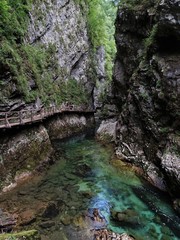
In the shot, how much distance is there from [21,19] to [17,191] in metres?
17.4

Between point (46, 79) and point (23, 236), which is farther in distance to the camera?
point (46, 79)

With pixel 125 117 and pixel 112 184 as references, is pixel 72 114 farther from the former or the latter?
pixel 112 184

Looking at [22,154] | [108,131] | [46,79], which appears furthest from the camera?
[46,79]

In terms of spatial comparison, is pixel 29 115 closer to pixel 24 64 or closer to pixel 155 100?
pixel 24 64

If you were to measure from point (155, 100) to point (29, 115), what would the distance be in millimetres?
9710

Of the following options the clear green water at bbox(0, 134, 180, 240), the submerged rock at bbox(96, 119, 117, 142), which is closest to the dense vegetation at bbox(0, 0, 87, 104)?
the submerged rock at bbox(96, 119, 117, 142)

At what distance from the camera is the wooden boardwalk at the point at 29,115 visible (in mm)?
16825

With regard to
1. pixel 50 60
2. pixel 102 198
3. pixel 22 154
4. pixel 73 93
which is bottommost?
pixel 102 198

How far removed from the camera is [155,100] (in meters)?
17.3

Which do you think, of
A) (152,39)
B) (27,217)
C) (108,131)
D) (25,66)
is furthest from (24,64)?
(27,217)

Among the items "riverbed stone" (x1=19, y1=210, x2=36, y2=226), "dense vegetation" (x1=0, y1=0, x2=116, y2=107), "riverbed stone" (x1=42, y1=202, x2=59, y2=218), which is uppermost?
"dense vegetation" (x1=0, y1=0, x2=116, y2=107)

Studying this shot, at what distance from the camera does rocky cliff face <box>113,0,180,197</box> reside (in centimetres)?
1471

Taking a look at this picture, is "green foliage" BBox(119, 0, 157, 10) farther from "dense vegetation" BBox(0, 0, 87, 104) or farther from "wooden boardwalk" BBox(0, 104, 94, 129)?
"wooden boardwalk" BBox(0, 104, 94, 129)

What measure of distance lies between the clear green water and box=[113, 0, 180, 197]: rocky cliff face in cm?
117
